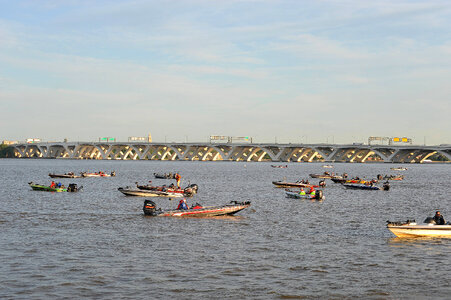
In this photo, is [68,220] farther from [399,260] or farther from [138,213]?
[399,260]

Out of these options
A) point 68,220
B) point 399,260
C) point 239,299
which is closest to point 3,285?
point 239,299

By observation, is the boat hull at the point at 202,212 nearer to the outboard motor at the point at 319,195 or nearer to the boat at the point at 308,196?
the outboard motor at the point at 319,195

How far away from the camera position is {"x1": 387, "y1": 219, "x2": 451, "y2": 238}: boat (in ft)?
115

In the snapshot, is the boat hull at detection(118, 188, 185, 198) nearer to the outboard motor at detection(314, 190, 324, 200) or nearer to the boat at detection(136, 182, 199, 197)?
the boat at detection(136, 182, 199, 197)

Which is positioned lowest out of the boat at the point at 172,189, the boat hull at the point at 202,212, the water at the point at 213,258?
the water at the point at 213,258

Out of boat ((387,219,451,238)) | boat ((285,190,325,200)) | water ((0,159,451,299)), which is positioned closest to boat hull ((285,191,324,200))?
boat ((285,190,325,200))

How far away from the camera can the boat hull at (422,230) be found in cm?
3500

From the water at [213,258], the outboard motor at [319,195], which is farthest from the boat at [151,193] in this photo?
the water at [213,258]

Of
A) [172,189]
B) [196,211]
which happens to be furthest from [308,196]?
[196,211]

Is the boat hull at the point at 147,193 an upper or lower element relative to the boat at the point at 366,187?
lower

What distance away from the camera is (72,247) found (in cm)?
3164

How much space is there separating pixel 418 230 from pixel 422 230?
0.75ft

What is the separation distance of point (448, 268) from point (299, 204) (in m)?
35.6

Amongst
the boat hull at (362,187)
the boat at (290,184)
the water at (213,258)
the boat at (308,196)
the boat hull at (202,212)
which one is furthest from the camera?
the boat at (290,184)
